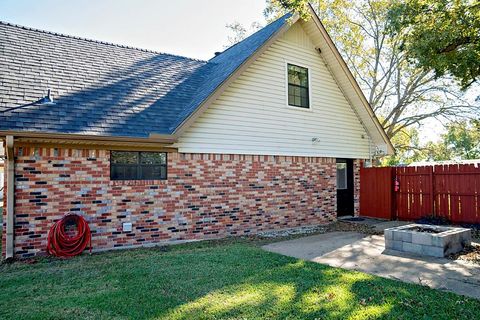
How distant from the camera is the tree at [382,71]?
20.8 meters

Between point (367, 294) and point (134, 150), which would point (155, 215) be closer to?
point (134, 150)

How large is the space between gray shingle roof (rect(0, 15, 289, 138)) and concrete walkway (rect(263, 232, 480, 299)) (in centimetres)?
426

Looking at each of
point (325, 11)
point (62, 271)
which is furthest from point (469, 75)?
point (325, 11)

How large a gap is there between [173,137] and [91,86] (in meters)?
2.55

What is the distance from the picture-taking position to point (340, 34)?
2219cm

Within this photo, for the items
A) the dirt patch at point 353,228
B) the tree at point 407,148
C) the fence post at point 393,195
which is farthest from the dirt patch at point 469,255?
the tree at point 407,148

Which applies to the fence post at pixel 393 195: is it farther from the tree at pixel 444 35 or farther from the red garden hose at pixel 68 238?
the red garden hose at pixel 68 238

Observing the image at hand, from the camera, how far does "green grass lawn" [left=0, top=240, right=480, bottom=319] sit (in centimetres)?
392

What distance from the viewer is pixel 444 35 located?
24.2ft

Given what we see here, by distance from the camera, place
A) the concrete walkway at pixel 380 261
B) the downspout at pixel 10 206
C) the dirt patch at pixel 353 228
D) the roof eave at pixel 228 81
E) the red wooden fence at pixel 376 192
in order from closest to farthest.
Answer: the concrete walkway at pixel 380 261, the downspout at pixel 10 206, the roof eave at pixel 228 81, the dirt patch at pixel 353 228, the red wooden fence at pixel 376 192

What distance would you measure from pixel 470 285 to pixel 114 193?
6.76 metres

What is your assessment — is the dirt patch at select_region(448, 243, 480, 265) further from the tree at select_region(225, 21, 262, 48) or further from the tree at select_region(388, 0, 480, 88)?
the tree at select_region(225, 21, 262, 48)

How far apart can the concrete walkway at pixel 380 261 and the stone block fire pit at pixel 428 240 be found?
0.68ft

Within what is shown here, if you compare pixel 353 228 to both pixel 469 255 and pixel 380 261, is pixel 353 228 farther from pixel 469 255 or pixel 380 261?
pixel 380 261
